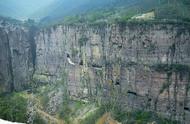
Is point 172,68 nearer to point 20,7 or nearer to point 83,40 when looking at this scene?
point 83,40

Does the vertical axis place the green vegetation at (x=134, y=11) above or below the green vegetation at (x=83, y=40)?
above

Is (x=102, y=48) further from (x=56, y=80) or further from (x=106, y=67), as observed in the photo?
(x=56, y=80)

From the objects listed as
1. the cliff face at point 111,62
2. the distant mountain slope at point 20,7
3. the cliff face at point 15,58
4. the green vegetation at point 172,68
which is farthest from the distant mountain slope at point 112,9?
the cliff face at point 15,58

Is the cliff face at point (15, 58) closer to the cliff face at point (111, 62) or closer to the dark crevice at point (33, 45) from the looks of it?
the cliff face at point (111, 62)

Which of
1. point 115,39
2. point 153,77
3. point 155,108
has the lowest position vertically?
point 155,108

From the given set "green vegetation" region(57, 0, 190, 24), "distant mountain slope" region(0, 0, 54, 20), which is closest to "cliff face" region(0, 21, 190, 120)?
"green vegetation" region(57, 0, 190, 24)

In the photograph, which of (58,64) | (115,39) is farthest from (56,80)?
(115,39)

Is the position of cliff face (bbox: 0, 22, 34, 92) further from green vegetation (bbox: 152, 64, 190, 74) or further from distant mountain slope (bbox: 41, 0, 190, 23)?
green vegetation (bbox: 152, 64, 190, 74)
